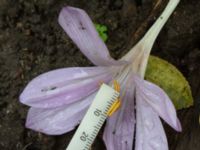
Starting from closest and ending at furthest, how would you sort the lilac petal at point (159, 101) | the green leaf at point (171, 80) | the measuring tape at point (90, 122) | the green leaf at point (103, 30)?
the lilac petal at point (159, 101)
the measuring tape at point (90, 122)
the green leaf at point (171, 80)
the green leaf at point (103, 30)

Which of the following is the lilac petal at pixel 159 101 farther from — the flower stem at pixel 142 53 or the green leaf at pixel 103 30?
the green leaf at pixel 103 30

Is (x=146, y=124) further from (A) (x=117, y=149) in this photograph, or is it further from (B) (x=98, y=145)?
(B) (x=98, y=145)

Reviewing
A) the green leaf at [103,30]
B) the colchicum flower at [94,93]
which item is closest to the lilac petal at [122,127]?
the colchicum flower at [94,93]

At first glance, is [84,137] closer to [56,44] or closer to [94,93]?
[94,93]

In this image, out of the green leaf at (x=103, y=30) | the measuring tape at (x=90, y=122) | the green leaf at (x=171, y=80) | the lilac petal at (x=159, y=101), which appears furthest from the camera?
the green leaf at (x=103, y=30)

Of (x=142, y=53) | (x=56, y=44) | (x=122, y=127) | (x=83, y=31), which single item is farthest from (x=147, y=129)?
(x=56, y=44)

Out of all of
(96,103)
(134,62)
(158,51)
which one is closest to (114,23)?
(158,51)

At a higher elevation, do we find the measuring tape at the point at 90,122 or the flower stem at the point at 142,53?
the flower stem at the point at 142,53

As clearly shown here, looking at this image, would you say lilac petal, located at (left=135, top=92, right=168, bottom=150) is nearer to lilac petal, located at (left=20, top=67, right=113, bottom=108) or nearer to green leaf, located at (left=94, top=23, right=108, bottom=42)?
lilac petal, located at (left=20, top=67, right=113, bottom=108)
